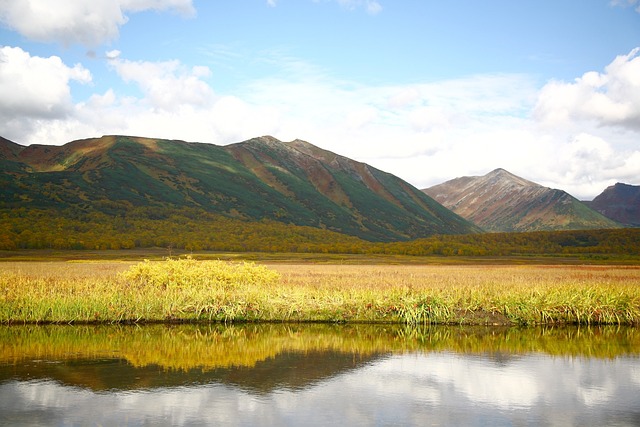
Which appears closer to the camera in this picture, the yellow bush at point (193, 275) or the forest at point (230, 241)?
the yellow bush at point (193, 275)

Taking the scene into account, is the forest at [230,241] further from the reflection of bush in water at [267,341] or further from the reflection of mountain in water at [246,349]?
the reflection of mountain in water at [246,349]

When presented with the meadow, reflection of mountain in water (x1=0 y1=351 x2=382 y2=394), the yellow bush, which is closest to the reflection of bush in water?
reflection of mountain in water (x1=0 y1=351 x2=382 y2=394)

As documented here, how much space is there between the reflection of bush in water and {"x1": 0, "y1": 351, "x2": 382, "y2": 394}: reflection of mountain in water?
861 mm

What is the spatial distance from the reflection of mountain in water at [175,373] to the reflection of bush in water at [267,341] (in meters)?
0.86

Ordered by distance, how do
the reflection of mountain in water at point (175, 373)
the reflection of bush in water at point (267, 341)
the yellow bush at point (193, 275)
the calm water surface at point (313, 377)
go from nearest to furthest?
1. the calm water surface at point (313, 377)
2. the reflection of mountain in water at point (175, 373)
3. the reflection of bush in water at point (267, 341)
4. the yellow bush at point (193, 275)

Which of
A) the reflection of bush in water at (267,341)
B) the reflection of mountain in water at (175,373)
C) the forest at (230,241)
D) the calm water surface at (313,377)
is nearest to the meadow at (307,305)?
the reflection of bush in water at (267,341)

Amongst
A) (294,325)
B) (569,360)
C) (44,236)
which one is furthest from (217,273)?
(44,236)

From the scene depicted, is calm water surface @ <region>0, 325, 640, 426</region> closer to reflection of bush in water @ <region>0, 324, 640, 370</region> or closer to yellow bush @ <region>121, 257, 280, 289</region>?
reflection of bush in water @ <region>0, 324, 640, 370</region>

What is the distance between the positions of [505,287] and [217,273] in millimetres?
19988

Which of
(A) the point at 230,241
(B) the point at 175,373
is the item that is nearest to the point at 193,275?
(B) the point at 175,373

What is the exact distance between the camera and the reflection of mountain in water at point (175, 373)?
1872 centimetres

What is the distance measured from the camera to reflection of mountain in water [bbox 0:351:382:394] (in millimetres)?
18719

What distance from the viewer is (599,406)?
1680 centimetres

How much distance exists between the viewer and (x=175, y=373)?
67.1ft
